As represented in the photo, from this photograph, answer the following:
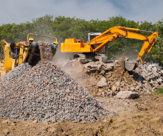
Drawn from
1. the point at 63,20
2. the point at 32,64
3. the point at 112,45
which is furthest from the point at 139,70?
the point at 63,20

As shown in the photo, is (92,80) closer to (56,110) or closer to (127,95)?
(127,95)

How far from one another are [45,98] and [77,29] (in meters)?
22.6

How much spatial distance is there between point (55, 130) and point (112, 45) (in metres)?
22.4

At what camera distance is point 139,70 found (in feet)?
40.7

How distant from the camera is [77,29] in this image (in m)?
26.5

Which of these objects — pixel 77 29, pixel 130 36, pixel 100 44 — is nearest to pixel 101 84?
pixel 100 44

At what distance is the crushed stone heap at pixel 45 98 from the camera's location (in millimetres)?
4621

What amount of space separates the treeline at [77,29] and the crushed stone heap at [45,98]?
66.5ft

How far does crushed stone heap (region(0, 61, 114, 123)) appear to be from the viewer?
4.62 m

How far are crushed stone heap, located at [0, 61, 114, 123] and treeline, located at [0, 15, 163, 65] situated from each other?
20280 mm

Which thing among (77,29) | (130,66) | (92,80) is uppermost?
(77,29)

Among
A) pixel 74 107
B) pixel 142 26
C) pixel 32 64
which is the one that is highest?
pixel 142 26

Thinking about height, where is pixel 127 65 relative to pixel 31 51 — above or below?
below

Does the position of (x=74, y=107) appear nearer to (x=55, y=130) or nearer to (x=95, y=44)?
(x=55, y=130)
